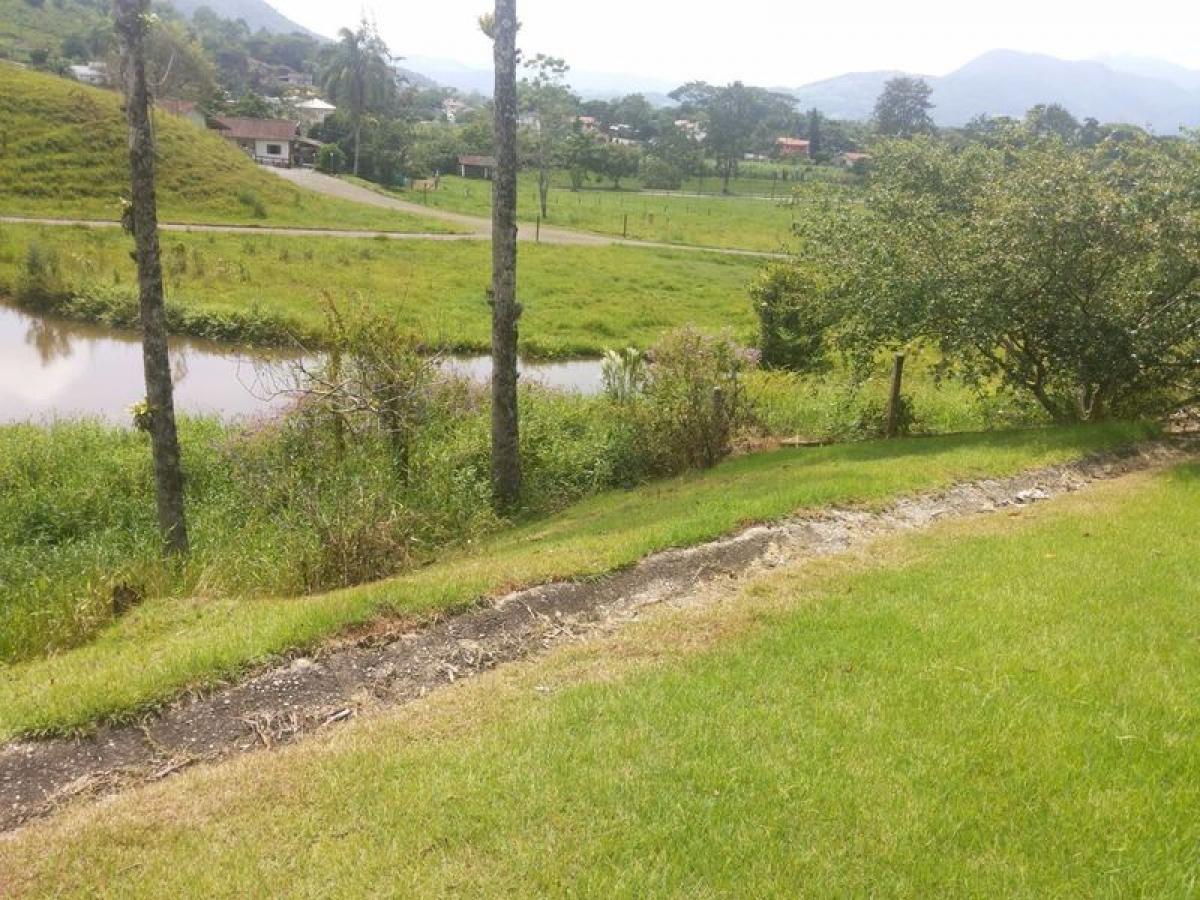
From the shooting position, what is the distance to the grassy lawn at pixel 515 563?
5.73m

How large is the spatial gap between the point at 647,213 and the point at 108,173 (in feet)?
110

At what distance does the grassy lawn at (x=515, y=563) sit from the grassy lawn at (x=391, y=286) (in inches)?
518

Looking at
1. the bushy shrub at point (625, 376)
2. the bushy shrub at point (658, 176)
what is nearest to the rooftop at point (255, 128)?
the bushy shrub at point (658, 176)

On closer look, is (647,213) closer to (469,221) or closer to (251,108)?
(469,221)

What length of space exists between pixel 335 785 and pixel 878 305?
37.4 ft

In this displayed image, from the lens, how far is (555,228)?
52.4 m

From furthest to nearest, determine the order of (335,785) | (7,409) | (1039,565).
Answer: (7,409)
(1039,565)
(335,785)

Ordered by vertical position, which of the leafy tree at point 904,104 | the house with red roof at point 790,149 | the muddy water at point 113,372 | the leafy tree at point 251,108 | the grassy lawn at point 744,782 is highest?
the leafy tree at point 904,104

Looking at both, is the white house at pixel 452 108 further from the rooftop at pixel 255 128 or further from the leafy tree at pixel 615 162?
the rooftop at pixel 255 128

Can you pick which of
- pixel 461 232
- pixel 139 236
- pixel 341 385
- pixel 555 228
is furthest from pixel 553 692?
pixel 555 228

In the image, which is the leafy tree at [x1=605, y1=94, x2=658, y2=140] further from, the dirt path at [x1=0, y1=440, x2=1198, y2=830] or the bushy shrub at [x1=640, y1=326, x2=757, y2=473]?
the dirt path at [x1=0, y1=440, x2=1198, y2=830]

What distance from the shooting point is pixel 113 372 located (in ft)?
72.7

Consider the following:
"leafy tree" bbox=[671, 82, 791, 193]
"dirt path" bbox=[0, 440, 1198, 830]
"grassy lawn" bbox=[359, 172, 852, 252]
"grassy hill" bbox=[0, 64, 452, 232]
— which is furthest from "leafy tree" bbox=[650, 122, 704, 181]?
"dirt path" bbox=[0, 440, 1198, 830]

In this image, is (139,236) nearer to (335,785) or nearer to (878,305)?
(335,785)
